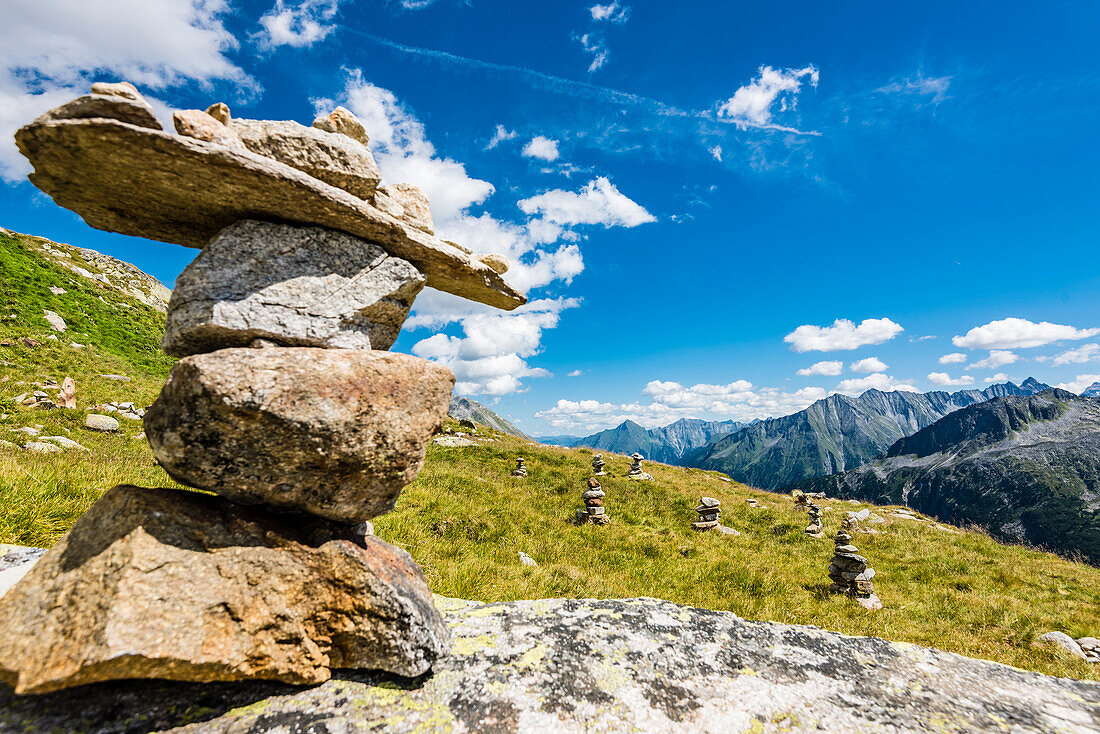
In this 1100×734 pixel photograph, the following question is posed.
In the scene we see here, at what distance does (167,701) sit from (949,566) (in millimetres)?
22633

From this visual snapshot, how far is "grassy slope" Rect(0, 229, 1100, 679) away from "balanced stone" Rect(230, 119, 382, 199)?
6.00 m

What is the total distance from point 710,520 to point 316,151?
Answer: 19.3 meters

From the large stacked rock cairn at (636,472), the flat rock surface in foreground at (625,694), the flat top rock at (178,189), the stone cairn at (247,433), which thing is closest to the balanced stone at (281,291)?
the stone cairn at (247,433)

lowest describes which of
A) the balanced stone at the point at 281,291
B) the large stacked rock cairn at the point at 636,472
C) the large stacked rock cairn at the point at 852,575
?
the large stacked rock cairn at the point at 852,575

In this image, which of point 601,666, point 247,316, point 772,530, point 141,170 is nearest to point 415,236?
point 247,316

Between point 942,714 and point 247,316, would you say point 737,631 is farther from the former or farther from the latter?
point 247,316

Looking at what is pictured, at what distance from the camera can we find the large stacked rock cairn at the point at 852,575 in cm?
1237

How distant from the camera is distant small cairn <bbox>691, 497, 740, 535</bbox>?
709 inches

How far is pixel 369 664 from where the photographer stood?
4.02 m

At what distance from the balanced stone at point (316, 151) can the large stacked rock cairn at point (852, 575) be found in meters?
15.6

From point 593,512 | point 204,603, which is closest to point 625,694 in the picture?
point 204,603

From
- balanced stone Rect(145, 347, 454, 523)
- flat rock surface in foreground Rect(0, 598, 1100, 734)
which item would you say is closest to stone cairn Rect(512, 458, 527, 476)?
flat rock surface in foreground Rect(0, 598, 1100, 734)

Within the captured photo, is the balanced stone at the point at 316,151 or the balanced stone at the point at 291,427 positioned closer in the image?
the balanced stone at the point at 291,427

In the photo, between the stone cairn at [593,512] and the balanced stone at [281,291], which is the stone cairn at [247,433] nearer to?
the balanced stone at [281,291]
